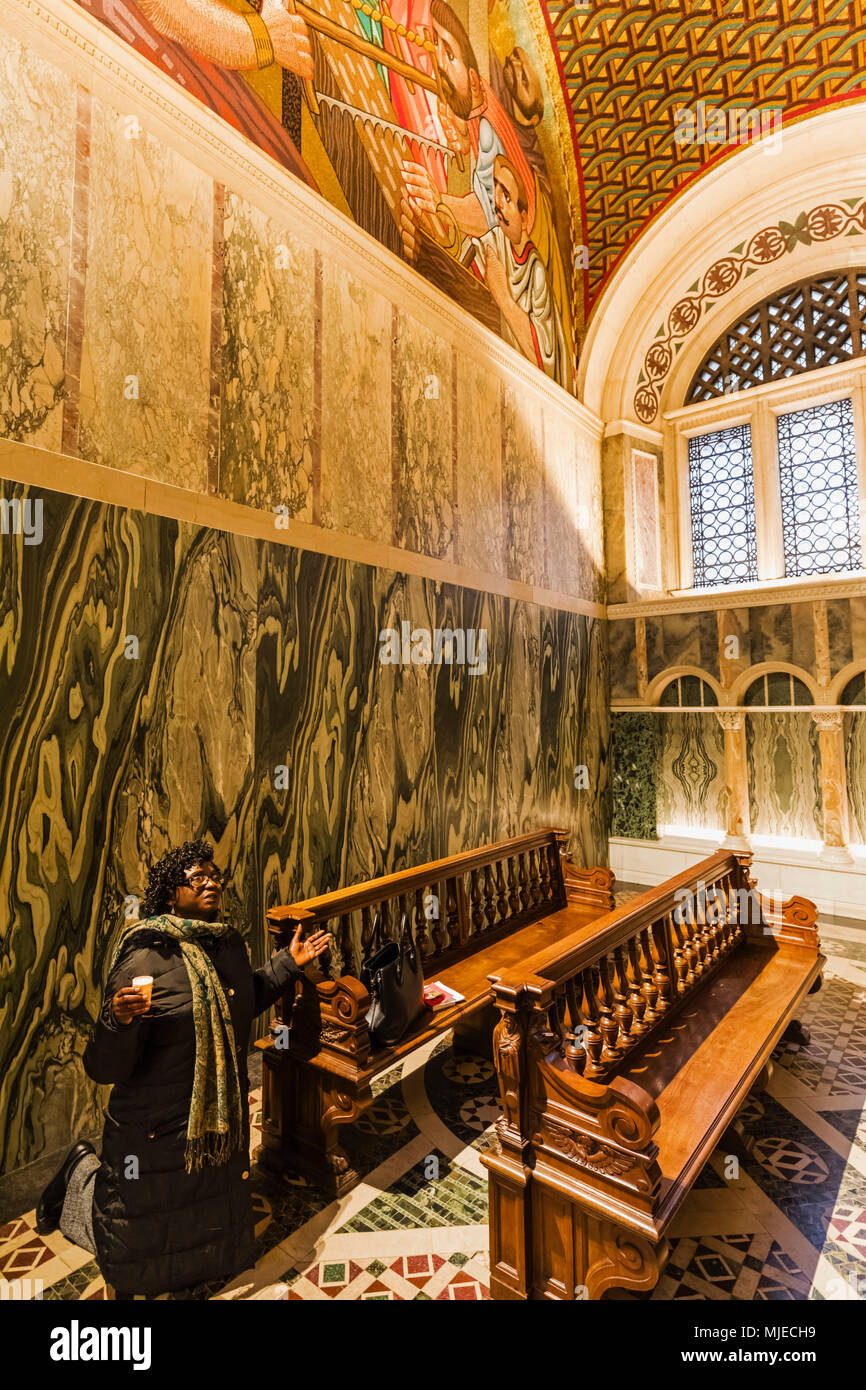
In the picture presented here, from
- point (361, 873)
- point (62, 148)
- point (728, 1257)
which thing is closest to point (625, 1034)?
point (728, 1257)

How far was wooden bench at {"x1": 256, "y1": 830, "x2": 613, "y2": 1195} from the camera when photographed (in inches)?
122

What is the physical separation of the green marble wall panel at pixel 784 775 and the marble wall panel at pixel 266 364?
5989mm

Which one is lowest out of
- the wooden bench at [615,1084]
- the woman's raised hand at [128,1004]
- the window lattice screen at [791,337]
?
the wooden bench at [615,1084]

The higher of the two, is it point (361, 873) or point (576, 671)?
point (576, 671)

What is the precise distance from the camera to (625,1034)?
3150 millimetres

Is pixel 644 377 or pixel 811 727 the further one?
pixel 644 377

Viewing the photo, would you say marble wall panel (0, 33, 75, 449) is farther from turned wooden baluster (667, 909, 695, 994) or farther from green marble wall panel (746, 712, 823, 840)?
green marble wall panel (746, 712, 823, 840)

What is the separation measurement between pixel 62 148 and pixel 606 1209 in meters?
5.24

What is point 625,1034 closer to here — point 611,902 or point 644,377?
point 611,902

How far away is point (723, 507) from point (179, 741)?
7.73m

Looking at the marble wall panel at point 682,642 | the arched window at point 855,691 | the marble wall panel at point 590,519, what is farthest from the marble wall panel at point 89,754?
the arched window at point 855,691

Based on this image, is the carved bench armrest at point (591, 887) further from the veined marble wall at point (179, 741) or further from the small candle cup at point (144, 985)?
the small candle cup at point (144, 985)

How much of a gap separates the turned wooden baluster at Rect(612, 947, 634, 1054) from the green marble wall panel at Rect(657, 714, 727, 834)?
5444 mm

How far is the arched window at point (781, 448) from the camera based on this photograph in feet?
26.1
